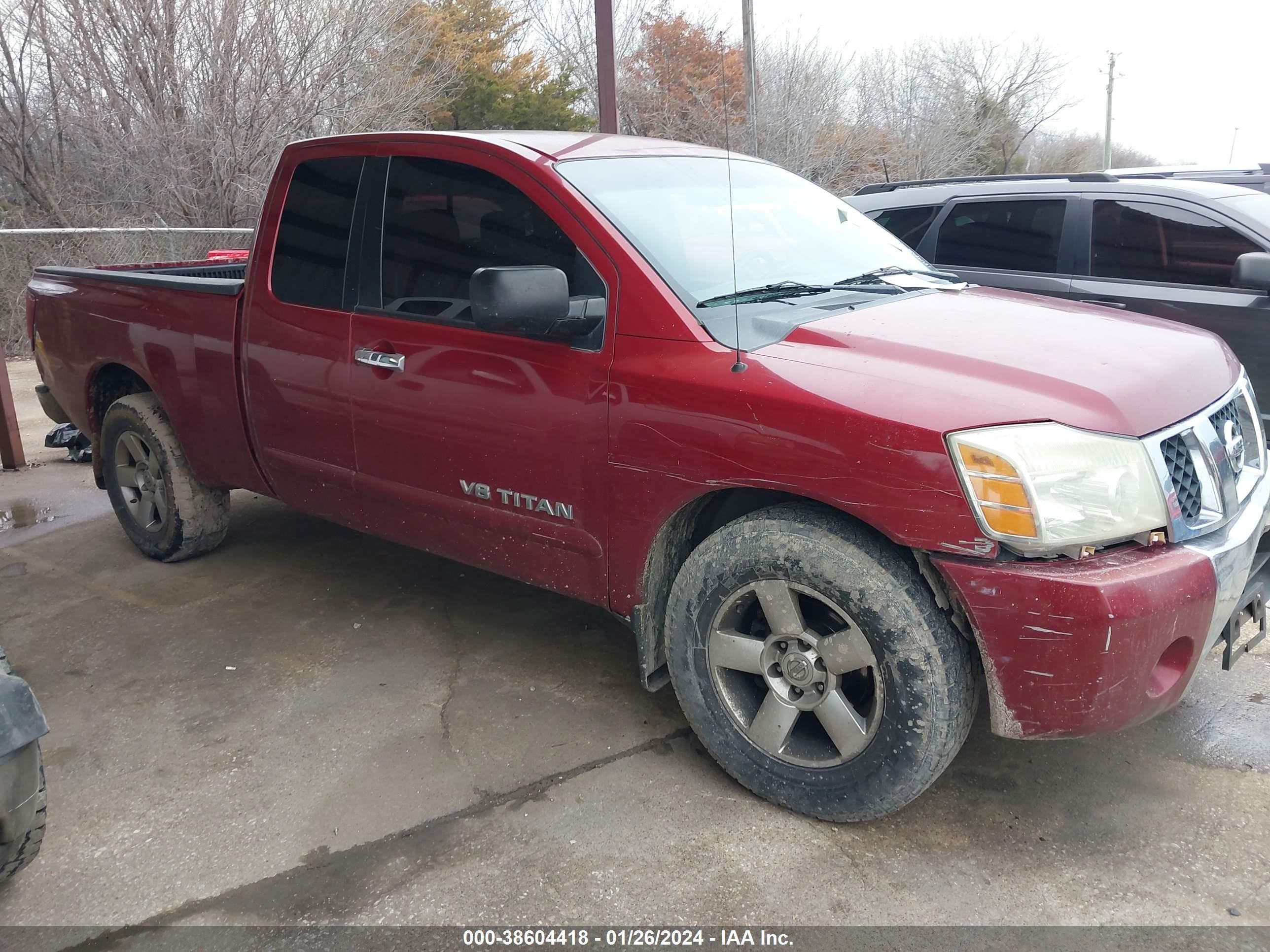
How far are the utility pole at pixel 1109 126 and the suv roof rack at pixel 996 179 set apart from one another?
40.7 meters

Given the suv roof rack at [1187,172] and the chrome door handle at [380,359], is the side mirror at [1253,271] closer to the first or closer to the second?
the suv roof rack at [1187,172]

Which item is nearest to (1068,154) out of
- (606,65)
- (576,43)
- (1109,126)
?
(1109,126)

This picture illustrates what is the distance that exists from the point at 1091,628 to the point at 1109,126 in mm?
52691

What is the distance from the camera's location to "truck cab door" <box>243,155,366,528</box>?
3738mm

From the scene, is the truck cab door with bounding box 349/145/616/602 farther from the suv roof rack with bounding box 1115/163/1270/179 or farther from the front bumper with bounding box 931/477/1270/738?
the suv roof rack with bounding box 1115/163/1270/179

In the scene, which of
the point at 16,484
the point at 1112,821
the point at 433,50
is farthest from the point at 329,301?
the point at 433,50

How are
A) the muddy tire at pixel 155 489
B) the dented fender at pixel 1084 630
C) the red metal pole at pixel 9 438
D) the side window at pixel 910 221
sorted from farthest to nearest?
the red metal pole at pixel 9 438 < the side window at pixel 910 221 < the muddy tire at pixel 155 489 < the dented fender at pixel 1084 630

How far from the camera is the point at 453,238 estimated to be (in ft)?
11.4

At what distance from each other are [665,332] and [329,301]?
1.51 metres

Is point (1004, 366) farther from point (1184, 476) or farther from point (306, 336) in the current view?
point (306, 336)

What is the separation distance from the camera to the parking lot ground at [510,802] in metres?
2.51

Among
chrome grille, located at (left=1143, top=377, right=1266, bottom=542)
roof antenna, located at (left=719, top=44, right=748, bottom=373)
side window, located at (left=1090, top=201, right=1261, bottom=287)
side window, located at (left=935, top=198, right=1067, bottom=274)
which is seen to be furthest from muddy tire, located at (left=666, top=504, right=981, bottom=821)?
side window, located at (left=935, top=198, right=1067, bottom=274)

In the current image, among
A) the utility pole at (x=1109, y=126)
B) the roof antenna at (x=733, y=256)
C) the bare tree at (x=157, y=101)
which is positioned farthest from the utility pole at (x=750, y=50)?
the utility pole at (x=1109, y=126)

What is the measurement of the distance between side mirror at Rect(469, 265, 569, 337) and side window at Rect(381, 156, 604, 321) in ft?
0.70
